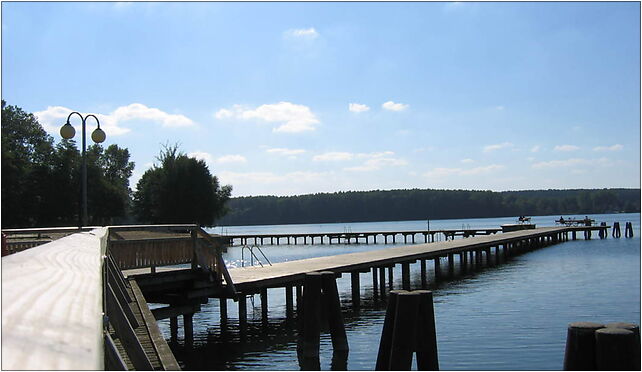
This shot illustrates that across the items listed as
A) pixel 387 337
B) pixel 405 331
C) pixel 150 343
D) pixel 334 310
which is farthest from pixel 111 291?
pixel 334 310

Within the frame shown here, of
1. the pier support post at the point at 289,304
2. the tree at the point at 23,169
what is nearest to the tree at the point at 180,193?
the tree at the point at 23,169

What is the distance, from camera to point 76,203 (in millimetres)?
63125

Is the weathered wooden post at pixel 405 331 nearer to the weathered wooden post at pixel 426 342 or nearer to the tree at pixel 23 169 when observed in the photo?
the weathered wooden post at pixel 426 342

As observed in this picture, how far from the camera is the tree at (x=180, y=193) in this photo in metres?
69.2

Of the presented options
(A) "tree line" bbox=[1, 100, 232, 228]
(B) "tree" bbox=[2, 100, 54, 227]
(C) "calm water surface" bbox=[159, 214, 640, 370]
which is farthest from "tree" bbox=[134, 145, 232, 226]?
(C) "calm water surface" bbox=[159, 214, 640, 370]

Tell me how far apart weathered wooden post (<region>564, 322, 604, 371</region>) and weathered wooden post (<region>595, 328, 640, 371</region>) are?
106 mm

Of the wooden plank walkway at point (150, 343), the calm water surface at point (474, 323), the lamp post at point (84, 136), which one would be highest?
the lamp post at point (84, 136)

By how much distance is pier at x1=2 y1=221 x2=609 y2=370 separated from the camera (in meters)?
1.39

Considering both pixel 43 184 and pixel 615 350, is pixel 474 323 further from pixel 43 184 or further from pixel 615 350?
pixel 43 184

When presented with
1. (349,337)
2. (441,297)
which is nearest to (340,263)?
(441,297)

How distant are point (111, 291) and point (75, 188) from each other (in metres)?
61.5

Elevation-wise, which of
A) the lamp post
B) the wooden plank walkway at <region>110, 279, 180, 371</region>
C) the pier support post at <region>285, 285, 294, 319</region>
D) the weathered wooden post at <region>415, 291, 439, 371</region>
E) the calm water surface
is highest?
the lamp post

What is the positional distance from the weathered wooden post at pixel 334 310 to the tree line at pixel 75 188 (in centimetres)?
4293

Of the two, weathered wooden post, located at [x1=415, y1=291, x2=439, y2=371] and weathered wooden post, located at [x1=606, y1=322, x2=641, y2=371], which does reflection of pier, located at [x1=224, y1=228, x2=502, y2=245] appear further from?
weathered wooden post, located at [x1=606, y1=322, x2=641, y2=371]
